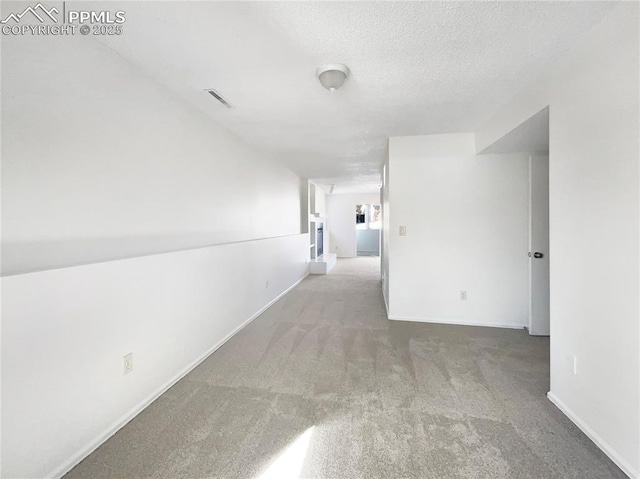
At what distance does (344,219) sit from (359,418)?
8952 millimetres

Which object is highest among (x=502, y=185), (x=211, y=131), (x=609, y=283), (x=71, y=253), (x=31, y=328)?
(x=211, y=131)

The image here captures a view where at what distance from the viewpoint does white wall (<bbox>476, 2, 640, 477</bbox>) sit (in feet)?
4.36

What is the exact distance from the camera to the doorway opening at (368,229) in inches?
457

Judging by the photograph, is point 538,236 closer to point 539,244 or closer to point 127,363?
point 539,244

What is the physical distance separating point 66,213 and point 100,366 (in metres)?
0.88

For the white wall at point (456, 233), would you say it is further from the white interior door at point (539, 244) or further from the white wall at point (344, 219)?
the white wall at point (344, 219)

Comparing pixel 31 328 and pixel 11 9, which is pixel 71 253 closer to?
pixel 31 328

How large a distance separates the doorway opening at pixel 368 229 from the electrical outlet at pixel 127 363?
10194 millimetres

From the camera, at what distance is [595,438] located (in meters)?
1.54

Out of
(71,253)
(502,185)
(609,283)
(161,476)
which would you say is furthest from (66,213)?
(502,185)

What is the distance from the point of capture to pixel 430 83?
221 cm

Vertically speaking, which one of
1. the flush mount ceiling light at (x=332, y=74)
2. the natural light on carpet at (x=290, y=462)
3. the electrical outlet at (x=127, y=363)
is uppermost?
the flush mount ceiling light at (x=332, y=74)

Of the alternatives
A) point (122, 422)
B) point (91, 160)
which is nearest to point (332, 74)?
point (91, 160)

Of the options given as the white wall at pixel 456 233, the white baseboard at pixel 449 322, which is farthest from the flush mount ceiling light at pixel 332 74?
the white baseboard at pixel 449 322
